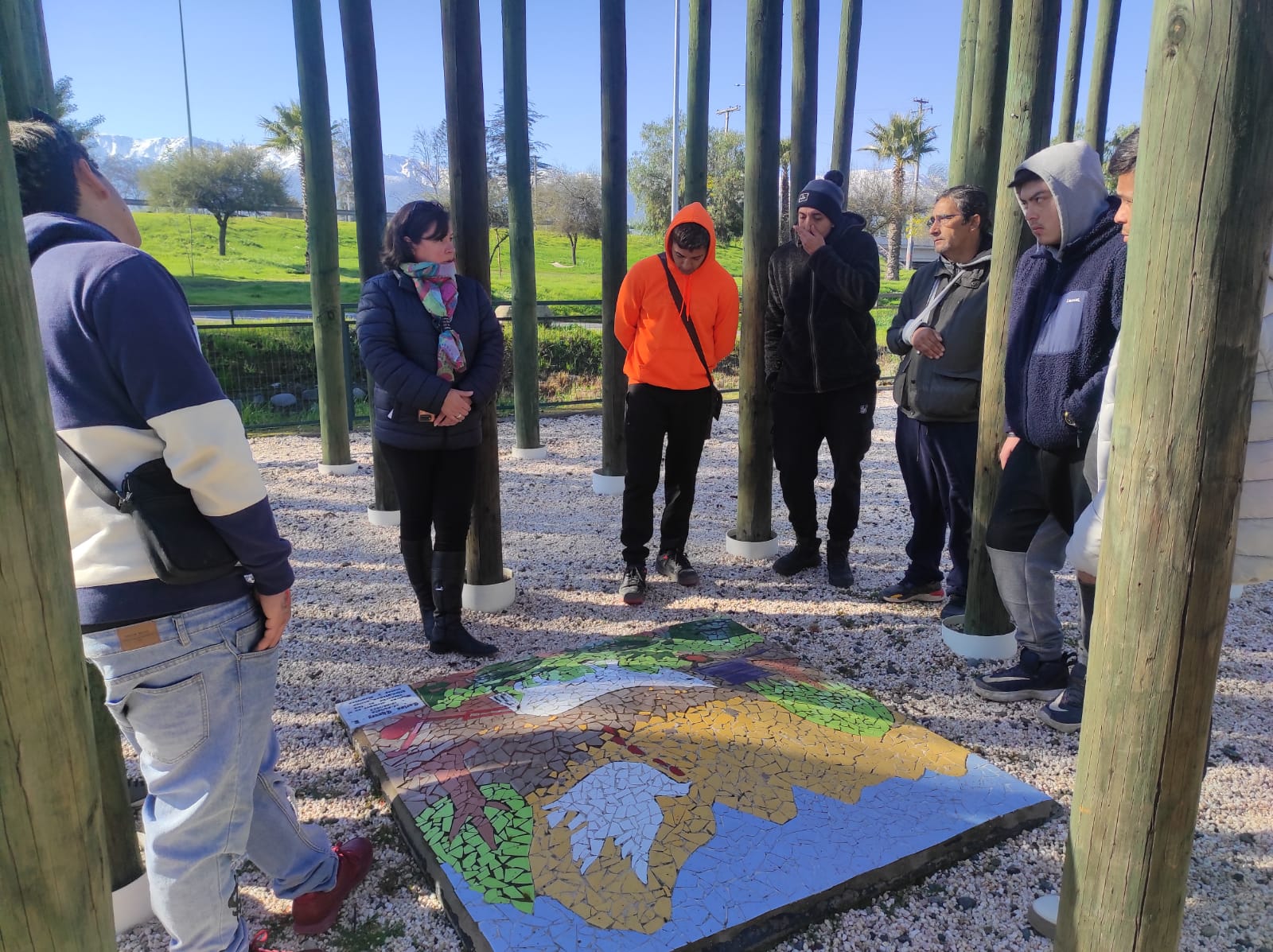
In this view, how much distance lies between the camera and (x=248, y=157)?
47.2m

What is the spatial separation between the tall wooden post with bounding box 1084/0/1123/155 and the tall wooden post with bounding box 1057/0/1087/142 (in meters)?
0.11

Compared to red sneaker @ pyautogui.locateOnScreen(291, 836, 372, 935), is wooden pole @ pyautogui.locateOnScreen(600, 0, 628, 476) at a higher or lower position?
higher

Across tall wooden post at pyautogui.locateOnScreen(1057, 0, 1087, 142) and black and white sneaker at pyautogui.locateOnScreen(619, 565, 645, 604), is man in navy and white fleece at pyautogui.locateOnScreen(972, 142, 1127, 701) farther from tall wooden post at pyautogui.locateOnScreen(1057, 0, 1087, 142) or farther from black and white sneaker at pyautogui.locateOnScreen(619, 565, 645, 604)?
tall wooden post at pyautogui.locateOnScreen(1057, 0, 1087, 142)

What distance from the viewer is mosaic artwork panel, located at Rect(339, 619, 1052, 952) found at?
226 centimetres

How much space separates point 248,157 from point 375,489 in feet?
160

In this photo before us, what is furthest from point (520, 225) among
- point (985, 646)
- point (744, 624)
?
point (985, 646)

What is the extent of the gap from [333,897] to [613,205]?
5279 mm

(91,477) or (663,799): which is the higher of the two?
(91,477)

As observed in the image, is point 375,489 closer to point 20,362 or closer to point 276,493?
point 276,493

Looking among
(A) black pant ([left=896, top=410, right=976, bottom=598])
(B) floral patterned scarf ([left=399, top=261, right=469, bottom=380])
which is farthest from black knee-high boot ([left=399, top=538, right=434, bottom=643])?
(A) black pant ([left=896, top=410, right=976, bottom=598])

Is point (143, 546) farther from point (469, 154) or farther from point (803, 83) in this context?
point (803, 83)

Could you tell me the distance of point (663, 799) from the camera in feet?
8.54

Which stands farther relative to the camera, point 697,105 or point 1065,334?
point 697,105

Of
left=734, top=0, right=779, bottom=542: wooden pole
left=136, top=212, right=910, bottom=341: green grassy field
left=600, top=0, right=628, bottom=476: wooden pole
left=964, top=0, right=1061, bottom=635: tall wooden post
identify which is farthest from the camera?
left=136, top=212, right=910, bottom=341: green grassy field
